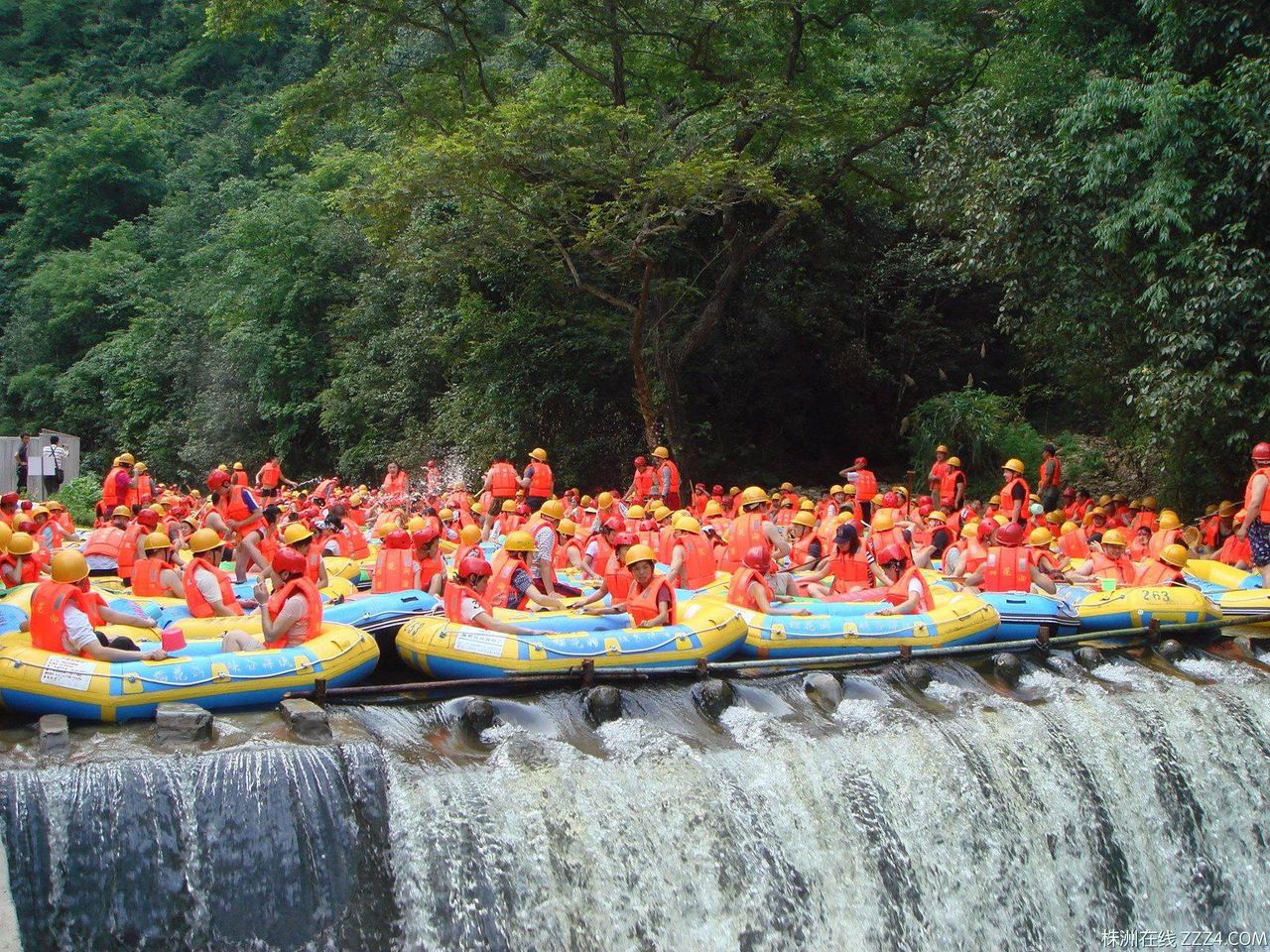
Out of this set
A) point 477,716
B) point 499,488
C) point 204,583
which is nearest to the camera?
point 477,716

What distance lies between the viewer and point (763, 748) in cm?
838

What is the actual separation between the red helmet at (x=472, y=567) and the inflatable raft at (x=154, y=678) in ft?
4.00

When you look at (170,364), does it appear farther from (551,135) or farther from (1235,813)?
(1235,813)

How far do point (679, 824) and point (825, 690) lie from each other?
2.08m

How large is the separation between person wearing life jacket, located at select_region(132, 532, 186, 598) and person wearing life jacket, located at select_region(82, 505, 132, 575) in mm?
1657

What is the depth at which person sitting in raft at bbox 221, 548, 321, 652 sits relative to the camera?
8508 mm

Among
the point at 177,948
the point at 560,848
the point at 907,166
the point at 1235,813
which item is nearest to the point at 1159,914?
the point at 1235,813

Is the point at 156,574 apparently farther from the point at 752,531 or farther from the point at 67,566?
the point at 752,531

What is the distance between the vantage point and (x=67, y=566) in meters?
7.93

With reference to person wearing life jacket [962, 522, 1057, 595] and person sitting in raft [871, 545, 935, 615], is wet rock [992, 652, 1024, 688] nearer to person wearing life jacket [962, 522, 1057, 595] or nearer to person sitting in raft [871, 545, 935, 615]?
person sitting in raft [871, 545, 935, 615]

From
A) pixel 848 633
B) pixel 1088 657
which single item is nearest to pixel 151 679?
pixel 848 633

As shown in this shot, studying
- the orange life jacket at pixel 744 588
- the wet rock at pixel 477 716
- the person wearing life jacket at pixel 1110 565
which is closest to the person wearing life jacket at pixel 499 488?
the orange life jacket at pixel 744 588

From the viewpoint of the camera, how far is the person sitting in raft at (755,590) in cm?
1059

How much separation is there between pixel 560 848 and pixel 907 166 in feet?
60.8
